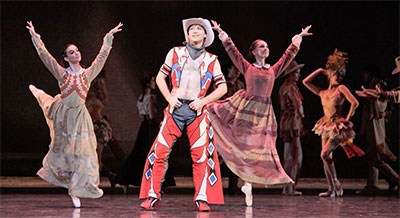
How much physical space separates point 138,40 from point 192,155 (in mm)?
4868

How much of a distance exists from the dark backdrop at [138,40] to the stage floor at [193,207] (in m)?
2.96

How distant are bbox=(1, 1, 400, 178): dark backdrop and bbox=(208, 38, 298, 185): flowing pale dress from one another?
3640mm

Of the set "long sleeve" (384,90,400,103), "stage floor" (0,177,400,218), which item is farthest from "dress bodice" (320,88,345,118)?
"stage floor" (0,177,400,218)

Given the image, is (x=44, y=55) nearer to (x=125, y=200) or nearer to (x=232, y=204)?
(x=125, y=200)

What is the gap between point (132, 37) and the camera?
1169 cm

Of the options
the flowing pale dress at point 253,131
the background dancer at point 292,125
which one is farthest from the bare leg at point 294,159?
the flowing pale dress at point 253,131

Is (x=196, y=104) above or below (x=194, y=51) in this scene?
below

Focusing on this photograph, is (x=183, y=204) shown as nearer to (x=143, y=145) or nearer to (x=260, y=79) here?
(x=260, y=79)

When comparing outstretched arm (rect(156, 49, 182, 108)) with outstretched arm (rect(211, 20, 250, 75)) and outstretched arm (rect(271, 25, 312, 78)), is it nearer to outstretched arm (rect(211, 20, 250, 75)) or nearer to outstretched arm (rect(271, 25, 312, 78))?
outstretched arm (rect(211, 20, 250, 75))

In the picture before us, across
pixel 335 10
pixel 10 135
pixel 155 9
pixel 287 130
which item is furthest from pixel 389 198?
pixel 10 135

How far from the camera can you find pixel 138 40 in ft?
38.4

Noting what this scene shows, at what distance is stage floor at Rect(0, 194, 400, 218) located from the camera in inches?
269

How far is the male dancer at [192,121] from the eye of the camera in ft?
23.3

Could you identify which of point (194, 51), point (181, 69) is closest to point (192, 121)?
point (181, 69)
